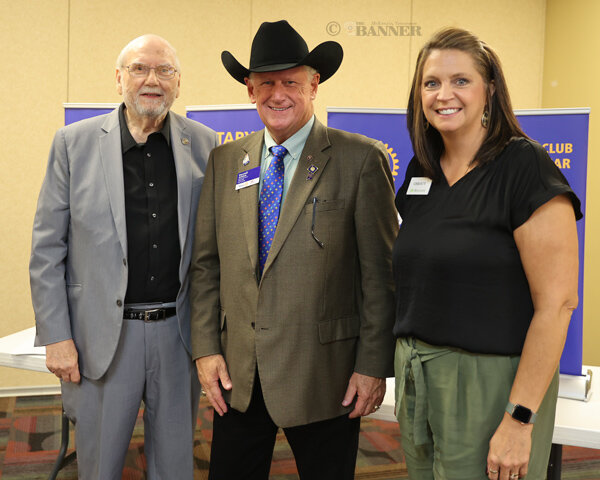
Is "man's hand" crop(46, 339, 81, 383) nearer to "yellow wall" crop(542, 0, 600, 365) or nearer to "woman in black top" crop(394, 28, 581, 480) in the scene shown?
"woman in black top" crop(394, 28, 581, 480)

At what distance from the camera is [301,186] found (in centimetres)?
173

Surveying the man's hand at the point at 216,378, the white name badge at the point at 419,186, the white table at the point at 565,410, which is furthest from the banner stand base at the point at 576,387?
the man's hand at the point at 216,378

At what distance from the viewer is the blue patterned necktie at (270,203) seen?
1756 mm

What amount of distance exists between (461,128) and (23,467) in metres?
2.97

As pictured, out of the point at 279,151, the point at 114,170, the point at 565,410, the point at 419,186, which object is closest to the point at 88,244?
the point at 114,170

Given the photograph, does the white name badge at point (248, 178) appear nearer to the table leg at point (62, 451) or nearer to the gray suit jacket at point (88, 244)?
the gray suit jacket at point (88, 244)

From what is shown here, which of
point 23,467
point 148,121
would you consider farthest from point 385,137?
point 23,467

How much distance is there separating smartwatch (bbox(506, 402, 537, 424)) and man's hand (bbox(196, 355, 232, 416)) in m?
0.87

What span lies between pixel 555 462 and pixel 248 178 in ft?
4.78

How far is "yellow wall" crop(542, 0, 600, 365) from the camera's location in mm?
4570

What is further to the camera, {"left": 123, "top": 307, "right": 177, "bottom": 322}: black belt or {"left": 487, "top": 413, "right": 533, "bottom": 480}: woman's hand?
{"left": 123, "top": 307, "right": 177, "bottom": 322}: black belt

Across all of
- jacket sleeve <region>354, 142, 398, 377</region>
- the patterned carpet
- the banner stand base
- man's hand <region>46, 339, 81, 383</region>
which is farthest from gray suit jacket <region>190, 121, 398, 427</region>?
the patterned carpet

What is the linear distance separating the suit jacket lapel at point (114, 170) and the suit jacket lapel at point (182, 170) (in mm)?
187

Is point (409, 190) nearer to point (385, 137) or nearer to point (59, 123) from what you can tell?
point (385, 137)
